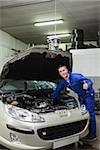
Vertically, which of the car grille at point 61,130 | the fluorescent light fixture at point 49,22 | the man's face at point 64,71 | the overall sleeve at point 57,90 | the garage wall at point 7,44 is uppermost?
the fluorescent light fixture at point 49,22

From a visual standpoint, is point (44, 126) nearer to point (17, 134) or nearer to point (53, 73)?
point (17, 134)

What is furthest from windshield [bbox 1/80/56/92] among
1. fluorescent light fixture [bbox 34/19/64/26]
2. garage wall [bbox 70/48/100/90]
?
fluorescent light fixture [bbox 34/19/64/26]

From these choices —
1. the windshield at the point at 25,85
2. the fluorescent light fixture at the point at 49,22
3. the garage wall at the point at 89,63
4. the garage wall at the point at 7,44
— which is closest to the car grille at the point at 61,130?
the windshield at the point at 25,85

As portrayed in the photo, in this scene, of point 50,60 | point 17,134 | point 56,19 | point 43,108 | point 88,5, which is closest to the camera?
point 17,134

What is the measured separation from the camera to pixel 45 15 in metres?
7.26

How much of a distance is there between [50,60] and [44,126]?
1.43 metres

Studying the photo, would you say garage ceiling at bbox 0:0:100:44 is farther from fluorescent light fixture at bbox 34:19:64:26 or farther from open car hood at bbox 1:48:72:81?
open car hood at bbox 1:48:72:81

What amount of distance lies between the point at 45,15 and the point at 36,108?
14.7 ft

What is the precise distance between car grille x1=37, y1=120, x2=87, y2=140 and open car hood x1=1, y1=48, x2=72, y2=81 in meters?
1.15

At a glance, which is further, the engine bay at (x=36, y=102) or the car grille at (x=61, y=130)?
the engine bay at (x=36, y=102)

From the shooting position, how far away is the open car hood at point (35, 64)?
12.0ft

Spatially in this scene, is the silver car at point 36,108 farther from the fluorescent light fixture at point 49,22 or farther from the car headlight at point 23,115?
the fluorescent light fixture at point 49,22

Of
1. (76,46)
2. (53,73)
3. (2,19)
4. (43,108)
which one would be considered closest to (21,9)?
(2,19)

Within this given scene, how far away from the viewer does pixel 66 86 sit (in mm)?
4270
